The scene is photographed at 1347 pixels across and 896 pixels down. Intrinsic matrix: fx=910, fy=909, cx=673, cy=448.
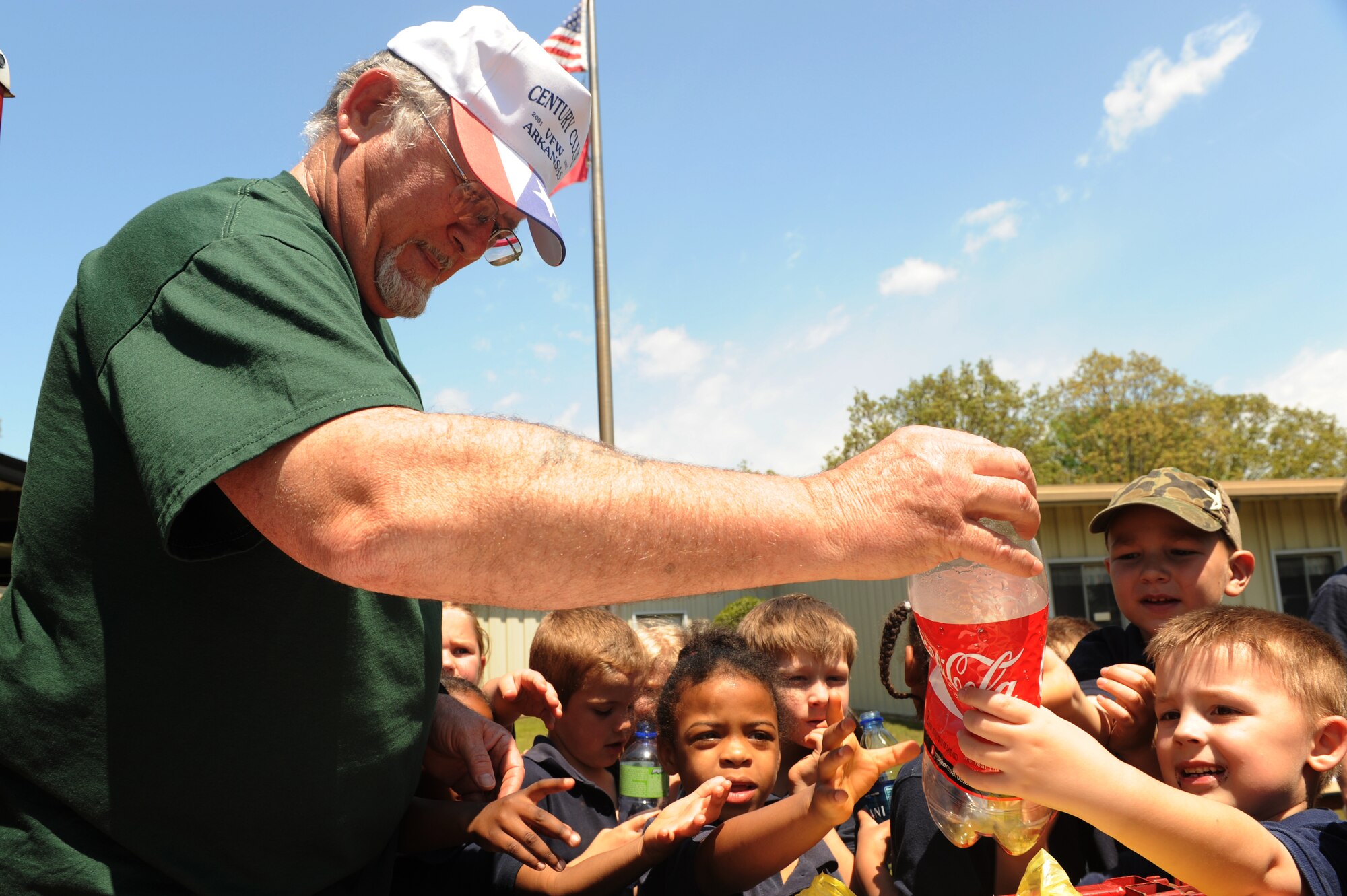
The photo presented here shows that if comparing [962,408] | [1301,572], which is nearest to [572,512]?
[1301,572]

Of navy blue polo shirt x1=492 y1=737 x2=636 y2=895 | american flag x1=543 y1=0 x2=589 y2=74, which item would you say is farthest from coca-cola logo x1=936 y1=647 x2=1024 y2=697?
american flag x1=543 y1=0 x2=589 y2=74

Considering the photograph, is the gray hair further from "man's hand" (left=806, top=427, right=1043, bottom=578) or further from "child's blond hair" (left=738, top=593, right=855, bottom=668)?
"child's blond hair" (left=738, top=593, right=855, bottom=668)

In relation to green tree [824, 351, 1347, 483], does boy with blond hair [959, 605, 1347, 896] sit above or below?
below

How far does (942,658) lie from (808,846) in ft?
2.82

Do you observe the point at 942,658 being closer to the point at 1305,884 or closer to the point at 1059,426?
the point at 1305,884

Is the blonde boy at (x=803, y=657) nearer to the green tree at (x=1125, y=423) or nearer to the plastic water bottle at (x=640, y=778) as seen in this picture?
the plastic water bottle at (x=640, y=778)

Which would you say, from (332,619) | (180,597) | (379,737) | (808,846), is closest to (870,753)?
(808,846)

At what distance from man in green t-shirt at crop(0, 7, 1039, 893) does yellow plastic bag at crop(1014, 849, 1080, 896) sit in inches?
26.0

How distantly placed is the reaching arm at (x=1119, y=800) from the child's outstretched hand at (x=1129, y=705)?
637 millimetres

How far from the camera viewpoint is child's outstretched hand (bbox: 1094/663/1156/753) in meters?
2.47

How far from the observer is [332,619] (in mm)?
1665

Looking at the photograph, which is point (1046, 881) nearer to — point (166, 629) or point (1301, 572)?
point (166, 629)

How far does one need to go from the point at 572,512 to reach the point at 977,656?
0.81m

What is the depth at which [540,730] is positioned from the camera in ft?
39.4
